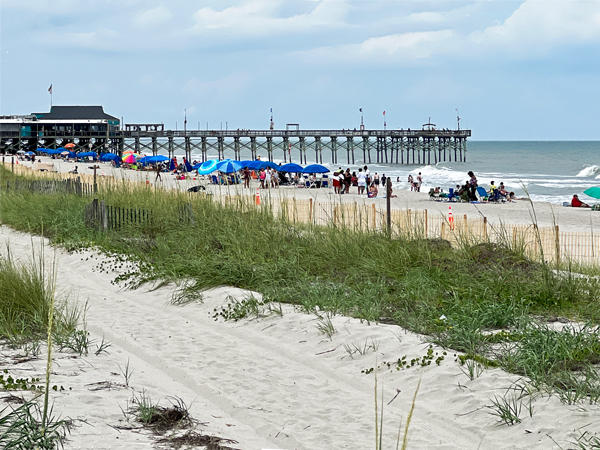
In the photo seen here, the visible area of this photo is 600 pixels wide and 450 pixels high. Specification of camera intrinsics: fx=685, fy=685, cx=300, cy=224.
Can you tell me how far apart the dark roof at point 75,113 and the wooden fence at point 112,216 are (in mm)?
74818

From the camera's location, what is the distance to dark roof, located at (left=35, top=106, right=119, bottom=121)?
84.4 m

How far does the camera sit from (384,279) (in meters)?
8.06

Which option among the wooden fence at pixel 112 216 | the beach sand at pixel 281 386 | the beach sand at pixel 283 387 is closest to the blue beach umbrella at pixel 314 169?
the wooden fence at pixel 112 216

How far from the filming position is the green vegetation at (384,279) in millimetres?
5641

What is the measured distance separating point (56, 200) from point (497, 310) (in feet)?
40.4

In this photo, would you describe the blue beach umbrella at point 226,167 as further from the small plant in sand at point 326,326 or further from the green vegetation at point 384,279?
the small plant in sand at point 326,326

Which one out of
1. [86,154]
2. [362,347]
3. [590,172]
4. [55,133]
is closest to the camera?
[362,347]

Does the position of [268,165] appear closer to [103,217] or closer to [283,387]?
[103,217]

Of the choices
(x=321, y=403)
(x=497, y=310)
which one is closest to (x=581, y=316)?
(x=497, y=310)

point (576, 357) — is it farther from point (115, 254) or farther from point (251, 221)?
point (115, 254)

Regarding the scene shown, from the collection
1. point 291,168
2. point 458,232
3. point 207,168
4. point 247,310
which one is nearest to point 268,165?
point 291,168

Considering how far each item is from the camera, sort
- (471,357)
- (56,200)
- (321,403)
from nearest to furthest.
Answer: (321,403), (471,357), (56,200)

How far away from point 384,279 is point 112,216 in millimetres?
6977

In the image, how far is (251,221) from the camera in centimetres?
1099
